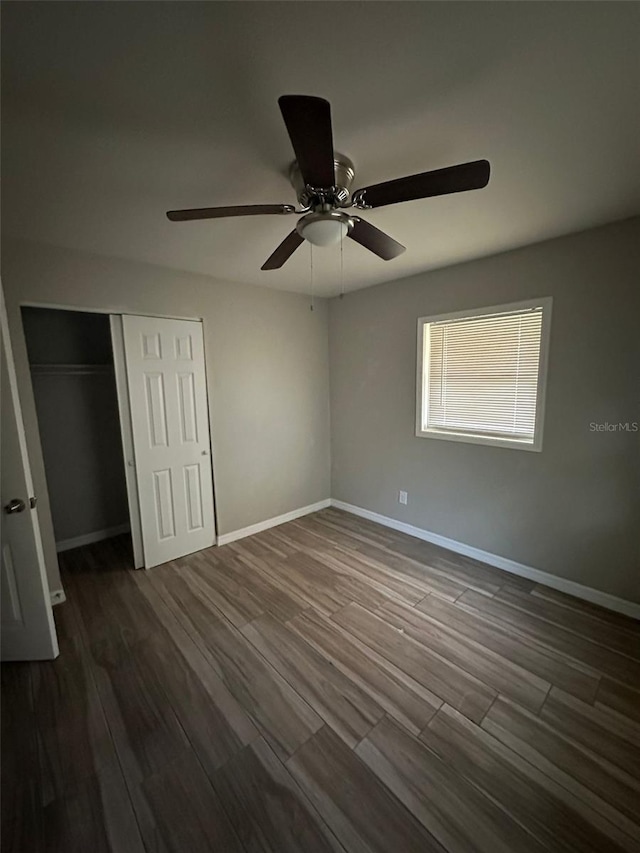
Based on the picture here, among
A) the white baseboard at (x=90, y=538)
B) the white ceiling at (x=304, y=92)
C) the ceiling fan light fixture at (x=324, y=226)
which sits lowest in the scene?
the white baseboard at (x=90, y=538)

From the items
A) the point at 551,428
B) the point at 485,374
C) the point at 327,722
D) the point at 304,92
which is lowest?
the point at 327,722

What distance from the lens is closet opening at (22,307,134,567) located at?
3096mm

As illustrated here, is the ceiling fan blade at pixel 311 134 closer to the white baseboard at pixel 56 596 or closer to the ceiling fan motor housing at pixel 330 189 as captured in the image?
the ceiling fan motor housing at pixel 330 189

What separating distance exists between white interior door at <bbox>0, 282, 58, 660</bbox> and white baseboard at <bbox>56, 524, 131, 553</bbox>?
1.51 m

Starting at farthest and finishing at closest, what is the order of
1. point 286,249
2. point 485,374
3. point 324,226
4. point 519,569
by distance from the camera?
point 485,374
point 519,569
point 286,249
point 324,226

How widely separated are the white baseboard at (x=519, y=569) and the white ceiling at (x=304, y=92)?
96.0 inches

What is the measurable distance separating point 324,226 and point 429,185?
46 cm

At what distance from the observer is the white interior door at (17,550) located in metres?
1.75

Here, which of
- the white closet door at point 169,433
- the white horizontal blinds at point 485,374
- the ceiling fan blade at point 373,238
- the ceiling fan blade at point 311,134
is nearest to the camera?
the ceiling fan blade at point 311,134

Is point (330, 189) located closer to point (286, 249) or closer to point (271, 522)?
point (286, 249)

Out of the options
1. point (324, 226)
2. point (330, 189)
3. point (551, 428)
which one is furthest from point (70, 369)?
point (551, 428)

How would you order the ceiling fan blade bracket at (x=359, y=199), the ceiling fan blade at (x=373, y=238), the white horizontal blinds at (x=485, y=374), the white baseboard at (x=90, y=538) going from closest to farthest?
the ceiling fan blade bracket at (x=359, y=199)
the ceiling fan blade at (x=373, y=238)
the white horizontal blinds at (x=485, y=374)
the white baseboard at (x=90, y=538)

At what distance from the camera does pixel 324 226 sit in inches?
58.1

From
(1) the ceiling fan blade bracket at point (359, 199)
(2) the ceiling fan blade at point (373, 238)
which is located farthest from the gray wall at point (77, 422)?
(1) the ceiling fan blade bracket at point (359, 199)
